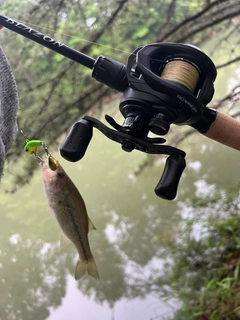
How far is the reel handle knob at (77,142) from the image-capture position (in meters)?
0.69

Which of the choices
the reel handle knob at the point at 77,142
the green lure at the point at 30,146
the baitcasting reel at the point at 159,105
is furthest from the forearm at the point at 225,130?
the green lure at the point at 30,146

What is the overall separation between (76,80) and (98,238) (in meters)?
1.61

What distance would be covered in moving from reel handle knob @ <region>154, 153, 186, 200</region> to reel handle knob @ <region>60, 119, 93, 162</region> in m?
0.18

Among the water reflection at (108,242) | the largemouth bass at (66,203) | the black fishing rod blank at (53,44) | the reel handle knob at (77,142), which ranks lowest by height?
the water reflection at (108,242)

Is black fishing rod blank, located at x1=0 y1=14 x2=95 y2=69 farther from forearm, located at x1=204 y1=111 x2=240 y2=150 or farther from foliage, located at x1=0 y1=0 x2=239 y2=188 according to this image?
foliage, located at x1=0 y1=0 x2=239 y2=188

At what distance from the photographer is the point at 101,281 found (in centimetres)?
277

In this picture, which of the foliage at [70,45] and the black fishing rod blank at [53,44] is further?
the foliage at [70,45]

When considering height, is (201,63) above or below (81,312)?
above

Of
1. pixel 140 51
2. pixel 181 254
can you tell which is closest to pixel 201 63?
pixel 140 51

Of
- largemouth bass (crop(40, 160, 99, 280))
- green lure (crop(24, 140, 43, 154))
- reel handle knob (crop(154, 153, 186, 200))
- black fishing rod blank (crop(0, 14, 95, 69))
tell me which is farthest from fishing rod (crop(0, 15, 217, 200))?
largemouth bass (crop(40, 160, 99, 280))

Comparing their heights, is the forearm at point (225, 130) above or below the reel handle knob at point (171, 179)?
below

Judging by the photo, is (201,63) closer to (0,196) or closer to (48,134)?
(48,134)

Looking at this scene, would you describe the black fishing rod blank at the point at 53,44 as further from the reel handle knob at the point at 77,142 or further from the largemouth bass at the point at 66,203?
the largemouth bass at the point at 66,203

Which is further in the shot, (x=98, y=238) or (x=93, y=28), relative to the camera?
(x=98, y=238)
